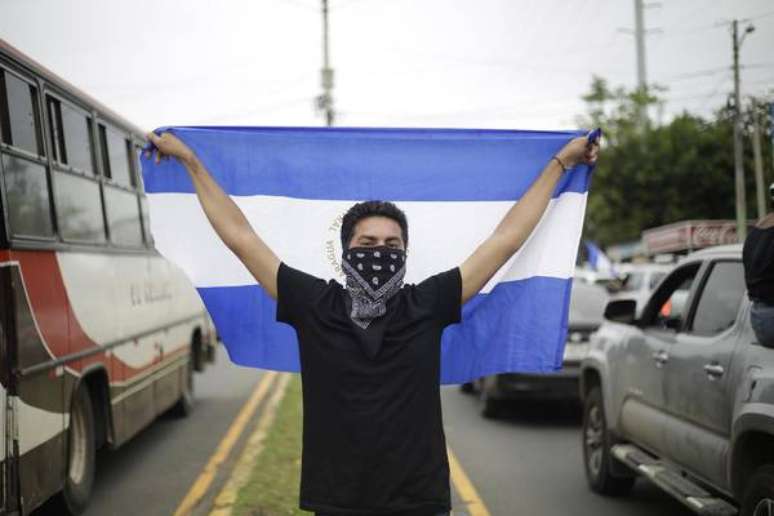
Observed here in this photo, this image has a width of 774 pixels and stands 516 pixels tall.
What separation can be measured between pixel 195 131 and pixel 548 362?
2057 millimetres

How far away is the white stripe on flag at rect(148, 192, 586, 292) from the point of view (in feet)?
14.7

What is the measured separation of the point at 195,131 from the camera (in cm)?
439

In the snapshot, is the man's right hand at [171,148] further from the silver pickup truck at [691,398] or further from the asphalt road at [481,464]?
the asphalt road at [481,464]

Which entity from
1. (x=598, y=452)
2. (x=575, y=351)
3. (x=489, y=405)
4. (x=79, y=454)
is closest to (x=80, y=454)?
(x=79, y=454)

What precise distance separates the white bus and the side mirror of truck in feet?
13.7

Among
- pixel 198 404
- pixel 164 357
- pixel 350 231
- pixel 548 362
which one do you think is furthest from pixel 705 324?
pixel 198 404

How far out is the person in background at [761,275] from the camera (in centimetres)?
464

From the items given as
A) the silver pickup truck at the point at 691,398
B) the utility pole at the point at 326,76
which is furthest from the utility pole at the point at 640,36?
the silver pickup truck at the point at 691,398

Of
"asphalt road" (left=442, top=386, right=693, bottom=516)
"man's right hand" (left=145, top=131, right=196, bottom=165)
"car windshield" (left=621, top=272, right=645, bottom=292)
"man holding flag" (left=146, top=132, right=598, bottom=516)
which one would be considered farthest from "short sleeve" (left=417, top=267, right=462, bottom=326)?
"car windshield" (left=621, top=272, right=645, bottom=292)

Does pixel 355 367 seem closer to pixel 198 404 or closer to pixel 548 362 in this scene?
pixel 548 362

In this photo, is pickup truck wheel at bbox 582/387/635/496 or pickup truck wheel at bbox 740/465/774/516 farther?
pickup truck wheel at bbox 582/387/635/496

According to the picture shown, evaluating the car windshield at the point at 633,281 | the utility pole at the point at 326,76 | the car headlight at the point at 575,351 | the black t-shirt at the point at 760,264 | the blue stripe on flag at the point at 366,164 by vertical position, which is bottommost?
the car windshield at the point at 633,281

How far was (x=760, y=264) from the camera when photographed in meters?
4.69

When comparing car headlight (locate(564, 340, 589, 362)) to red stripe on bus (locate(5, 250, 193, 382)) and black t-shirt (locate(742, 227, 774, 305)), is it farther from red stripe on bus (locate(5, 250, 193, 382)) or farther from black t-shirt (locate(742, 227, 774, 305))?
black t-shirt (locate(742, 227, 774, 305))
